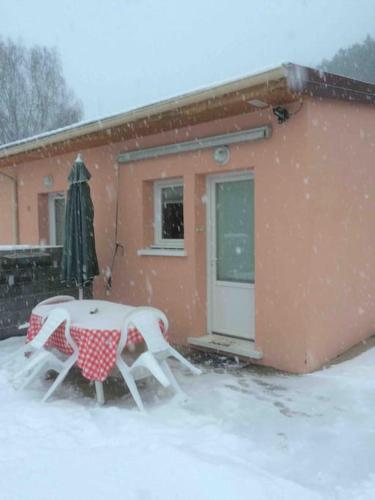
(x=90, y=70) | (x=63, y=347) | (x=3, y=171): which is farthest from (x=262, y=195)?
(x=90, y=70)

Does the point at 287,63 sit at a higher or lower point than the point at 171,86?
lower

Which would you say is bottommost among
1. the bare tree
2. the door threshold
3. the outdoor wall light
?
the door threshold

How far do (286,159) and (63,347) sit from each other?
299cm

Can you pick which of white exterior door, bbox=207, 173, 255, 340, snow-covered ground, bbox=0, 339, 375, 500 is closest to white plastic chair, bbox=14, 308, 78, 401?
snow-covered ground, bbox=0, 339, 375, 500

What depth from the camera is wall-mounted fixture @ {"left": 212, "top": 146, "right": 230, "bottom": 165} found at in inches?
246

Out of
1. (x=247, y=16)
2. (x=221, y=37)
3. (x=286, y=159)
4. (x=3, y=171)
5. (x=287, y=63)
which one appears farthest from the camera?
(x=247, y=16)

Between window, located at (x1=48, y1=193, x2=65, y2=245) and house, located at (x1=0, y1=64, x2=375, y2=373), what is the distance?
1576 mm

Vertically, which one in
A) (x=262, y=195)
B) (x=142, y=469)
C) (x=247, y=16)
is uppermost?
(x=247, y=16)

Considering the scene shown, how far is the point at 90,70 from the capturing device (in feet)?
196

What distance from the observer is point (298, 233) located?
18.4ft

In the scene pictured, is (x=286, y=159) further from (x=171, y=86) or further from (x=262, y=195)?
(x=171, y=86)

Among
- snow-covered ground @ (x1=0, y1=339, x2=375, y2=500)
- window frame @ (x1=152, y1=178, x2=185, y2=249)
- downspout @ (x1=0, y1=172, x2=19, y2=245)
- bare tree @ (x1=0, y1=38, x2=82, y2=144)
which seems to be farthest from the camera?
bare tree @ (x1=0, y1=38, x2=82, y2=144)

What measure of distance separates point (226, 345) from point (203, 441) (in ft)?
8.38

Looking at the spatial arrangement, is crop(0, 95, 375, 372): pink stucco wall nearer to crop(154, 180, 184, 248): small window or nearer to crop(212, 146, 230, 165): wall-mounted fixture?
crop(212, 146, 230, 165): wall-mounted fixture
